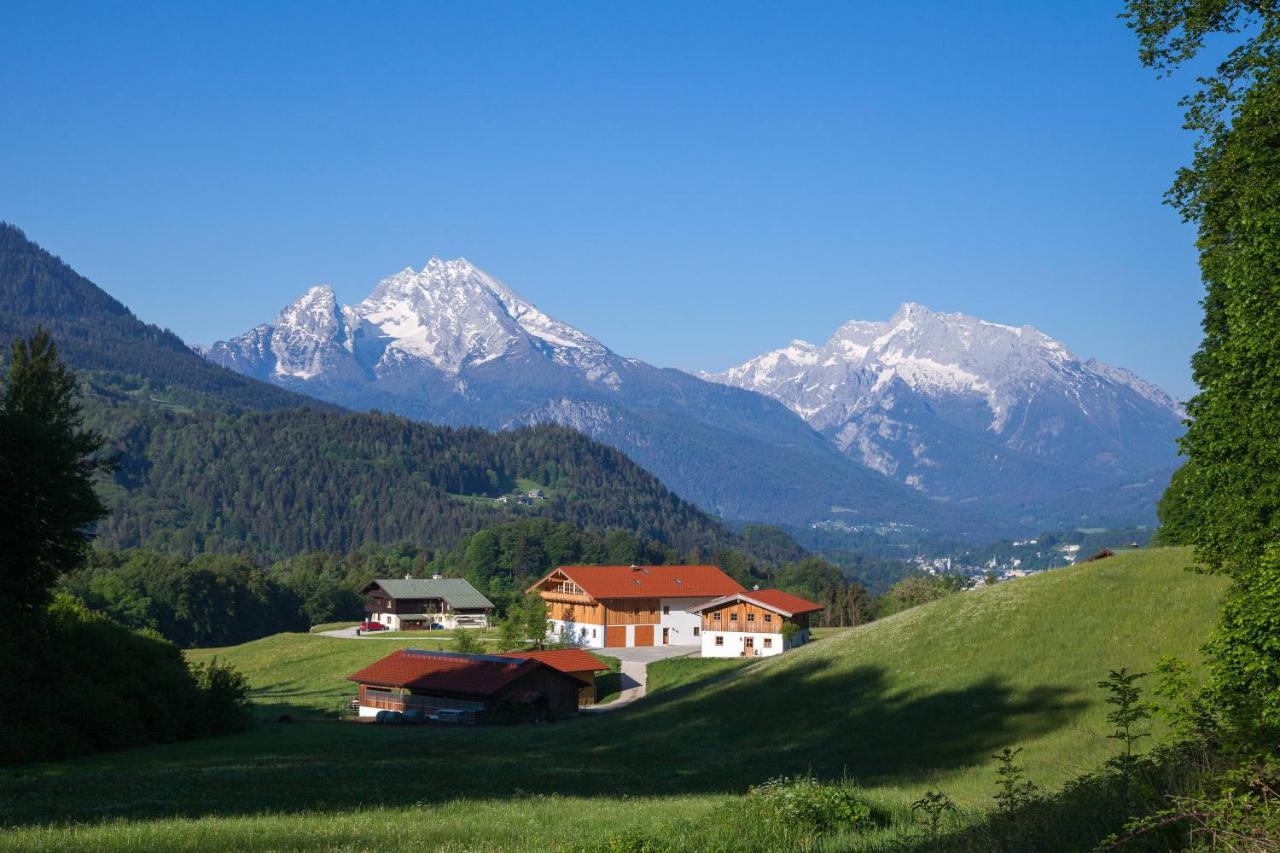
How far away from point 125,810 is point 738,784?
51.4 ft

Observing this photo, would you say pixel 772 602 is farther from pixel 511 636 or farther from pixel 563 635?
pixel 511 636

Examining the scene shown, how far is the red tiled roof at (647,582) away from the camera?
342 ft

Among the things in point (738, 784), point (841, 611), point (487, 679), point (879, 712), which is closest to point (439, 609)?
point (841, 611)

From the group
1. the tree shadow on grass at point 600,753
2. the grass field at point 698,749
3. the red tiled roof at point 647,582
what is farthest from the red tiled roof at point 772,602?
the tree shadow on grass at point 600,753

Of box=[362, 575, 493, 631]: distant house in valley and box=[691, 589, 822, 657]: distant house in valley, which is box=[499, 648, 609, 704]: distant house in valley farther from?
box=[362, 575, 493, 631]: distant house in valley

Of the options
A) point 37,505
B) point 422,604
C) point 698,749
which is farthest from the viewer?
point 422,604

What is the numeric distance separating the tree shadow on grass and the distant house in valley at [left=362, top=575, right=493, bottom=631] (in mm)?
74961

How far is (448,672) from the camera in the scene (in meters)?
71.1


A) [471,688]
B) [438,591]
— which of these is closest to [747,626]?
[471,688]

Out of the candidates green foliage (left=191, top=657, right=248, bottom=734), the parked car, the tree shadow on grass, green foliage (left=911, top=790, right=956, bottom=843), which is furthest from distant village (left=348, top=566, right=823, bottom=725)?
green foliage (left=911, top=790, right=956, bottom=843)

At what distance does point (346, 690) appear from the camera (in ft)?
275

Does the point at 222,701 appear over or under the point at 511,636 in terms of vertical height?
under

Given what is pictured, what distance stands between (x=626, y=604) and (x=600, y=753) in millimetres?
61704

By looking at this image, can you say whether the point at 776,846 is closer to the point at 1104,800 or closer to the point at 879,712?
the point at 1104,800
